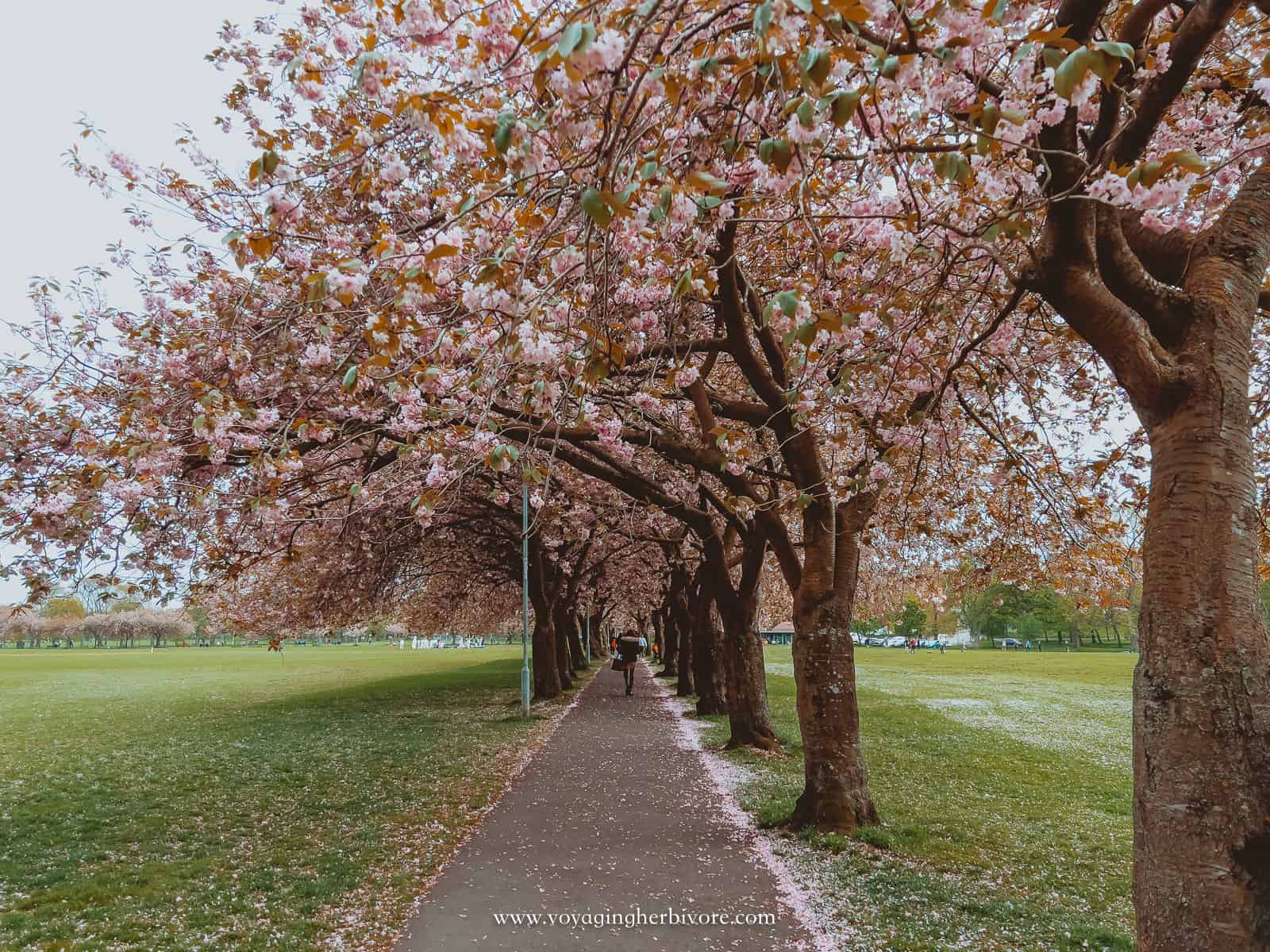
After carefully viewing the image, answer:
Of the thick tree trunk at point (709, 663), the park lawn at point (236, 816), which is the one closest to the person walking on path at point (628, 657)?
the park lawn at point (236, 816)

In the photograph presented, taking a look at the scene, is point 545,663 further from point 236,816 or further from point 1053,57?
point 1053,57

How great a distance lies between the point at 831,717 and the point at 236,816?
6.54 meters

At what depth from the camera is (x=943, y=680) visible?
3044 cm

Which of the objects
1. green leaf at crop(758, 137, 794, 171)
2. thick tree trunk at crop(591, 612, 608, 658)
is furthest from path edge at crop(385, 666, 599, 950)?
thick tree trunk at crop(591, 612, 608, 658)

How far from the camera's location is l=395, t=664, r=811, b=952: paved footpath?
186 inches

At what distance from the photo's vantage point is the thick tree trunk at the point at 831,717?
7246 mm

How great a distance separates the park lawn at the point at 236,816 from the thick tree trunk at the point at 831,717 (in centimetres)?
352

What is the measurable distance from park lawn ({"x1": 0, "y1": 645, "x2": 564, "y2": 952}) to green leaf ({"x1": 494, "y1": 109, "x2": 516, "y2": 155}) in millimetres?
4619

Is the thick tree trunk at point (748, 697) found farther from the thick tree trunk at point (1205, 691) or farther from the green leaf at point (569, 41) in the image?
the green leaf at point (569, 41)

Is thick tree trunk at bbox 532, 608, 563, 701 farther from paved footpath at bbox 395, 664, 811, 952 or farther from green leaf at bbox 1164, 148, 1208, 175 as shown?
green leaf at bbox 1164, 148, 1208, 175

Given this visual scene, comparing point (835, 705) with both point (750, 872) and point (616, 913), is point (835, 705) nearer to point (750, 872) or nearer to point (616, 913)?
point (750, 872)

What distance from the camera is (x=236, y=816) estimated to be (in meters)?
8.30

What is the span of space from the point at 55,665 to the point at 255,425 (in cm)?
5474

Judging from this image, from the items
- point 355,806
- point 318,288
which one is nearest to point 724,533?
point 355,806
